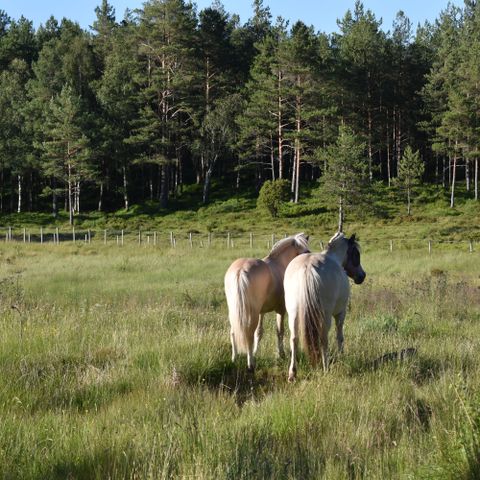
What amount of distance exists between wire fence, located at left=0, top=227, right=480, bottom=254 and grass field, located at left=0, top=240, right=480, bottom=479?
22.6 m

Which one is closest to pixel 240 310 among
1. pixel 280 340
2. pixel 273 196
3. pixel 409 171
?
pixel 280 340

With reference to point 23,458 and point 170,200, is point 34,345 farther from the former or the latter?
point 170,200

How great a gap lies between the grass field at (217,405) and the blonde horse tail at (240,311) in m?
0.28

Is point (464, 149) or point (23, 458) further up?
point (464, 149)

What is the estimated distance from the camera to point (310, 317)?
231 inches

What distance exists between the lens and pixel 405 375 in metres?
5.26

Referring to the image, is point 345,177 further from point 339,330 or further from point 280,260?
point 339,330

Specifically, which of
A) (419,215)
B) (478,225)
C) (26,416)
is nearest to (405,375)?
(26,416)

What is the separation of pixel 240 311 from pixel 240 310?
11 mm

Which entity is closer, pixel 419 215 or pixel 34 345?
pixel 34 345

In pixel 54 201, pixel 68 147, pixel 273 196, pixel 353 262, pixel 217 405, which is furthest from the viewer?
pixel 54 201

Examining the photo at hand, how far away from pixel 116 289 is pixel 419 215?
1403 inches

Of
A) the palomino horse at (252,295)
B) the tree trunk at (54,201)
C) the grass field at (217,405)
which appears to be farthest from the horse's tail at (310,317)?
the tree trunk at (54,201)

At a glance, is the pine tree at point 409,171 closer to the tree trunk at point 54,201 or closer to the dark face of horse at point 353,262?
the tree trunk at point 54,201
